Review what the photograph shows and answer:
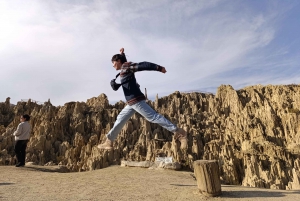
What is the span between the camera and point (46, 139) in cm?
4641

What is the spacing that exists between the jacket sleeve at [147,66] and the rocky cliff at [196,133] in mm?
24447

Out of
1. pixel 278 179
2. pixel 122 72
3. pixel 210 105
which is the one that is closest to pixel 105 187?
pixel 122 72

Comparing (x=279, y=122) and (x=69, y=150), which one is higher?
(x=279, y=122)

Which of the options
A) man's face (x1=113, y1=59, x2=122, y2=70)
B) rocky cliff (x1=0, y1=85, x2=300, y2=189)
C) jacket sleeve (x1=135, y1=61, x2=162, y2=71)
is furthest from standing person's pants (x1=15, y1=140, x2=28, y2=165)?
rocky cliff (x1=0, y1=85, x2=300, y2=189)

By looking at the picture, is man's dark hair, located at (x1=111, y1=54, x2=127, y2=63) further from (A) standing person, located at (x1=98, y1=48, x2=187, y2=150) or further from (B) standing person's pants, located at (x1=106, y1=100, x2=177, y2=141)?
(B) standing person's pants, located at (x1=106, y1=100, x2=177, y2=141)

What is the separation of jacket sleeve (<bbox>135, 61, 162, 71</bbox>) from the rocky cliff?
2445 centimetres

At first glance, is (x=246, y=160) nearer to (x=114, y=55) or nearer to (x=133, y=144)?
(x=133, y=144)

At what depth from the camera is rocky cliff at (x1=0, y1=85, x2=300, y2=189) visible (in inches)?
1341

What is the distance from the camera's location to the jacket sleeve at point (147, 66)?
4896 mm

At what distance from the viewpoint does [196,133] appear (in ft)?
160

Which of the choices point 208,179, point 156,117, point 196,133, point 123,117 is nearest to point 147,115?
point 156,117

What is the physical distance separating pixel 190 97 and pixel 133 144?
Answer: 26.9 m

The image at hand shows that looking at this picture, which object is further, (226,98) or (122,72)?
(226,98)

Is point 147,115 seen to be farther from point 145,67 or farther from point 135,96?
point 145,67
